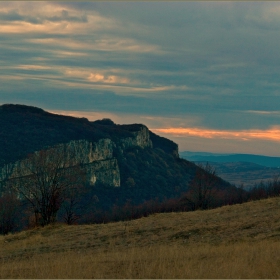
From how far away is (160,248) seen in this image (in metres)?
20.2

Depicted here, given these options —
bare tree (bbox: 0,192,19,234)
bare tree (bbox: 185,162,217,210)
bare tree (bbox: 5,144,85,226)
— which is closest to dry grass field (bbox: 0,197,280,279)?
bare tree (bbox: 5,144,85,226)

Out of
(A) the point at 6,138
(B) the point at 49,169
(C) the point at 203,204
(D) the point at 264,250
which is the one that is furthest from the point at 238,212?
(A) the point at 6,138

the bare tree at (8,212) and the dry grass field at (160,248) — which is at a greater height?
the dry grass field at (160,248)

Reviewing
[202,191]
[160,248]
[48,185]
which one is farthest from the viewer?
[202,191]

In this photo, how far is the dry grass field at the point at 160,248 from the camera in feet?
49.6

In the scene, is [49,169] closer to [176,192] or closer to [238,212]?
[238,212]

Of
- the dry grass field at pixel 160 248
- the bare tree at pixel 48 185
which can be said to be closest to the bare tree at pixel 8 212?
the bare tree at pixel 48 185

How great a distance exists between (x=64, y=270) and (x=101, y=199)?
157 m

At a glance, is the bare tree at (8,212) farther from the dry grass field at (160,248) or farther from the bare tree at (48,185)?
the dry grass field at (160,248)

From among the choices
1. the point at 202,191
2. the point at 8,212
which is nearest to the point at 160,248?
the point at 202,191

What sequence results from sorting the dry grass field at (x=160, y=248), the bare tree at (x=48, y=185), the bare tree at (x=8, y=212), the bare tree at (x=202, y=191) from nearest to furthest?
1. the dry grass field at (x=160, y=248)
2. the bare tree at (x=48, y=185)
3. the bare tree at (x=202, y=191)
4. the bare tree at (x=8, y=212)

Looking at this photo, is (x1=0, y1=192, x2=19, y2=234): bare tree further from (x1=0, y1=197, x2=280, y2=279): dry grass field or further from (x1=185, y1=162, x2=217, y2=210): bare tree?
(x1=0, y1=197, x2=280, y2=279): dry grass field

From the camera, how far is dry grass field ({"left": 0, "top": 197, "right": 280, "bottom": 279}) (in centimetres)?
1513

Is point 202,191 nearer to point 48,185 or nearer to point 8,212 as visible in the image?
point 48,185
